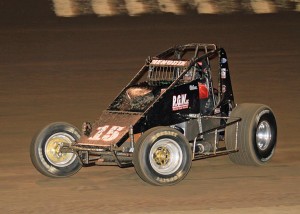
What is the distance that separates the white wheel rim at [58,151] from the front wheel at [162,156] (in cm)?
112

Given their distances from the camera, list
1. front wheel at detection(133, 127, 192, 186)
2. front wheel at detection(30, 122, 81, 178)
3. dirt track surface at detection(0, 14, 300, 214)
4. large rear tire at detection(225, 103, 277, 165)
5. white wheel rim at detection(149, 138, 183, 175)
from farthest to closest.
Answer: large rear tire at detection(225, 103, 277, 165) → front wheel at detection(30, 122, 81, 178) → white wheel rim at detection(149, 138, 183, 175) → front wheel at detection(133, 127, 192, 186) → dirt track surface at detection(0, 14, 300, 214)

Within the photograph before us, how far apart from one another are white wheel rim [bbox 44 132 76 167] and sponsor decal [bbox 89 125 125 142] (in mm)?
382

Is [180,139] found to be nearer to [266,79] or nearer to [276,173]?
[276,173]

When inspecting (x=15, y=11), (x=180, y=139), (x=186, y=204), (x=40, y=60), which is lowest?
(x=186, y=204)

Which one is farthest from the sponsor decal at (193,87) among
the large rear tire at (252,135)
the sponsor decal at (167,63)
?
the large rear tire at (252,135)

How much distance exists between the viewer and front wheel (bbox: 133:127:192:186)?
8312mm

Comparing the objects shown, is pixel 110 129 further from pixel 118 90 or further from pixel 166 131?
pixel 118 90

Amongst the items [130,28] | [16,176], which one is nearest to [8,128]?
[16,176]

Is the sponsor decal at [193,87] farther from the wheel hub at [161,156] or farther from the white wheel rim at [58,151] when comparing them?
the white wheel rim at [58,151]

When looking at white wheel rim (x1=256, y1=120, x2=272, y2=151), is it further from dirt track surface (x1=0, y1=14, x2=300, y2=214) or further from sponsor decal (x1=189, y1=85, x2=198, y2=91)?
sponsor decal (x1=189, y1=85, x2=198, y2=91)

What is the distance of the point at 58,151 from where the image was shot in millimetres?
9133

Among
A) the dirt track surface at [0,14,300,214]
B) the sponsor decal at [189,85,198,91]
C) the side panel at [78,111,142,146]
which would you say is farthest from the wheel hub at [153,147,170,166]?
the sponsor decal at [189,85,198,91]

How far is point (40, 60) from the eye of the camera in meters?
17.3

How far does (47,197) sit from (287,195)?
2300mm
